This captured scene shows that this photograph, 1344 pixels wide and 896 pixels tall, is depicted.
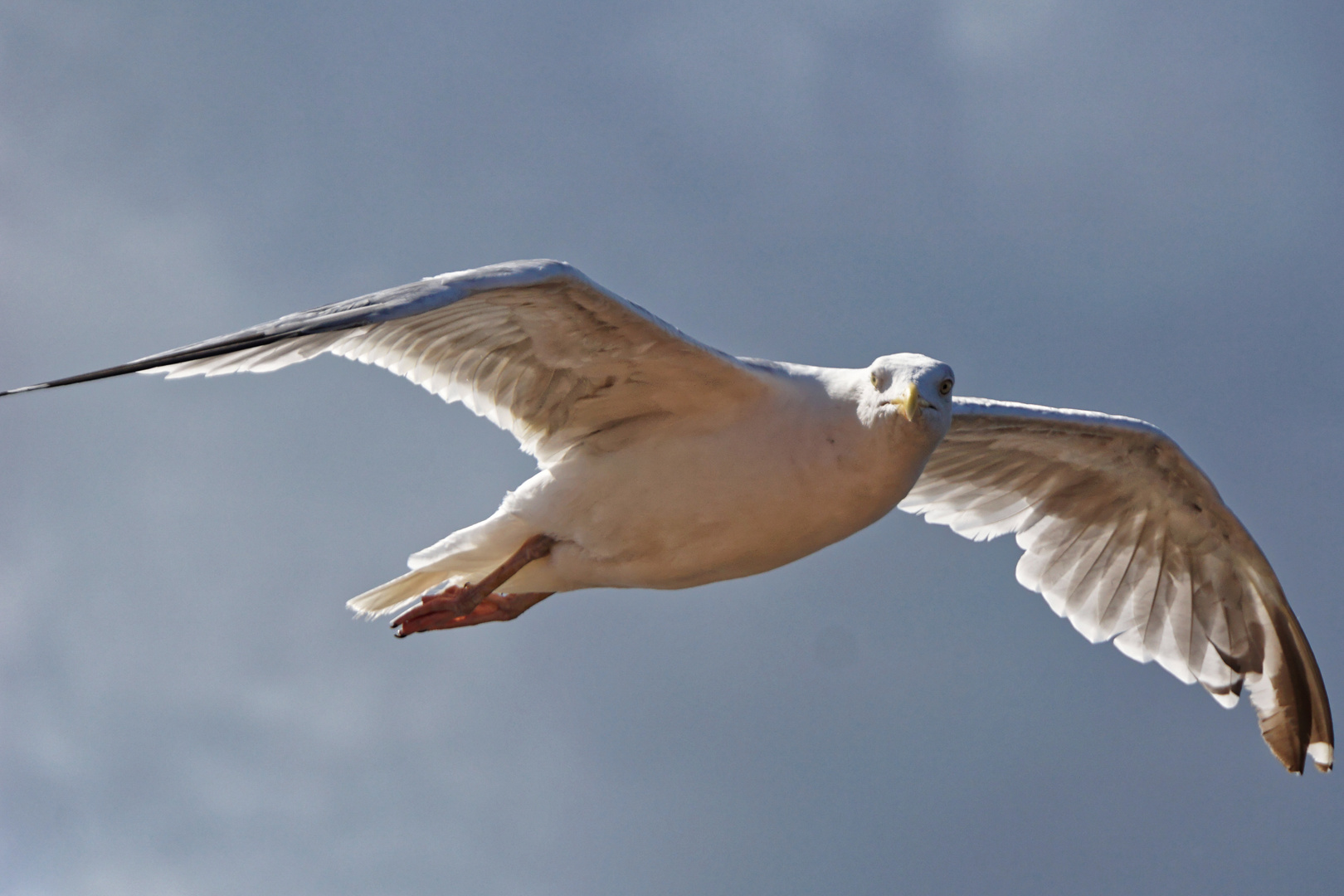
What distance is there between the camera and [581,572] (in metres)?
10.0

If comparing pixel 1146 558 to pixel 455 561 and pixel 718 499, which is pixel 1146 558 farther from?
pixel 455 561

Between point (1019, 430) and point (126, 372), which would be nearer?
point (126, 372)

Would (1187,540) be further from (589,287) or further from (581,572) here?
(589,287)

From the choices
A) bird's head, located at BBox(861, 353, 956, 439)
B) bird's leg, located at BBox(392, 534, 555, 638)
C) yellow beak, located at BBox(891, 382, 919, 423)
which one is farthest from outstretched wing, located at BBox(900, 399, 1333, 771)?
bird's leg, located at BBox(392, 534, 555, 638)

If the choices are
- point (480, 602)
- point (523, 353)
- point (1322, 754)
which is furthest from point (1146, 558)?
point (523, 353)

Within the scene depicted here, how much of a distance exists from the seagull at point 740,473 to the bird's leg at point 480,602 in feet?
0.06

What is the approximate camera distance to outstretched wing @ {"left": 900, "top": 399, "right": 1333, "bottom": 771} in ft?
39.8

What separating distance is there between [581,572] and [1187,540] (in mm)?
5870

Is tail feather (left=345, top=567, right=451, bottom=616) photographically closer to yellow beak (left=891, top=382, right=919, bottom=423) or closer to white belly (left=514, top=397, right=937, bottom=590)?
white belly (left=514, top=397, right=937, bottom=590)

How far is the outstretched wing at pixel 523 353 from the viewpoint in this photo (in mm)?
8070

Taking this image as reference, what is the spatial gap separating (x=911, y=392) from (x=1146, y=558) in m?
5.26

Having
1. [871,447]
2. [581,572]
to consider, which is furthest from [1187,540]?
[581,572]

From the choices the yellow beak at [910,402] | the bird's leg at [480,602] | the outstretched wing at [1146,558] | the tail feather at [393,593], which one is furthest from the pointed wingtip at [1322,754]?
the tail feather at [393,593]

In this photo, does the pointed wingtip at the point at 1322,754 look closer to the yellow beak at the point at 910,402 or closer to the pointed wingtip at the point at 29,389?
the yellow beak at the point at 910,402
